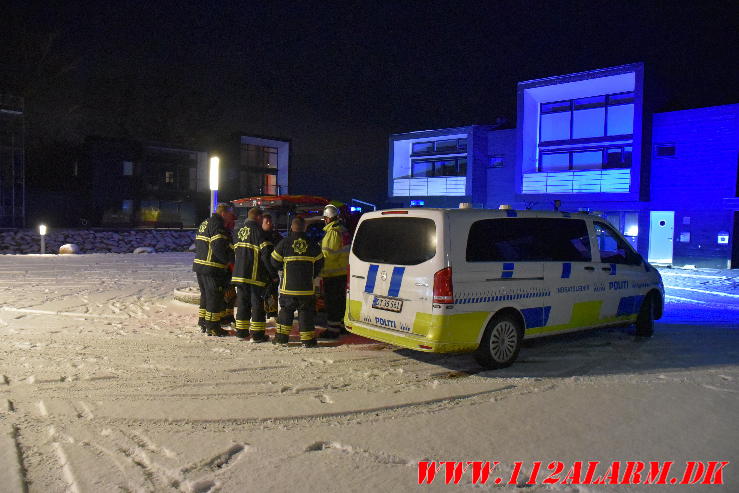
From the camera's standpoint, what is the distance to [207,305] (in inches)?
336

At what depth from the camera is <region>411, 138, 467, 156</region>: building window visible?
31297 millimetres

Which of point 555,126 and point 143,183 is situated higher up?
point 555,126

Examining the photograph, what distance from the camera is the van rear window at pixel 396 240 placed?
261 inches

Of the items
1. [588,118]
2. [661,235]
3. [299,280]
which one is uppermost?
[588,118]

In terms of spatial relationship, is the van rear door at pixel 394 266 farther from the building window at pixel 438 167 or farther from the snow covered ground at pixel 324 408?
the building window at pixel 438 167

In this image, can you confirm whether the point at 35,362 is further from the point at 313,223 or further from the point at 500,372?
the point at 500,372

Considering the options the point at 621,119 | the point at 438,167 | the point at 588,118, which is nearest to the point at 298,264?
the point at 621,119

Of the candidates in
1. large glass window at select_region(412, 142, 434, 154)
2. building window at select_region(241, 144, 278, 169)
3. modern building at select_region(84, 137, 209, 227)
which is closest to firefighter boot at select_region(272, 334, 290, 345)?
large glass window at select_region(412, 142, 434, 154)

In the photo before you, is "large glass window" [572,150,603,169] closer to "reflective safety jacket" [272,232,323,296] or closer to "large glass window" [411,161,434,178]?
"large glass window" [411,161,434,178]

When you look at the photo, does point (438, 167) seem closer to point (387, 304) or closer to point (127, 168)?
point (127, 168)

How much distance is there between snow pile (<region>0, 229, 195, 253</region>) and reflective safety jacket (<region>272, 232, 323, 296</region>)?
22.3 metres

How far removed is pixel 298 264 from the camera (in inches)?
309

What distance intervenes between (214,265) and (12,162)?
33164 mm

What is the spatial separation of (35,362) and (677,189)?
23547 mm
